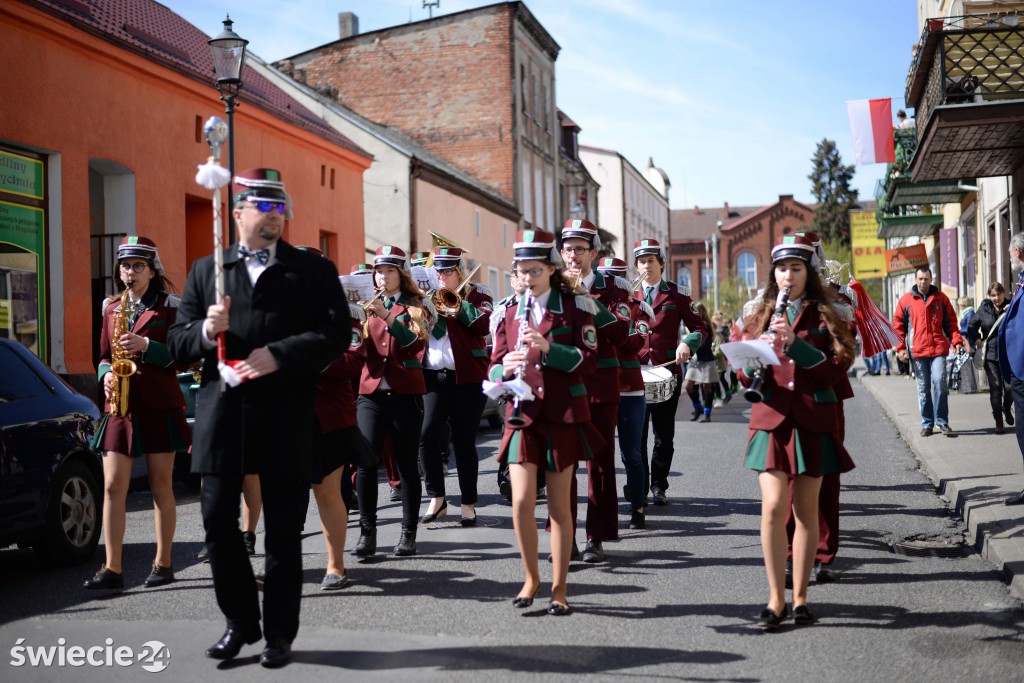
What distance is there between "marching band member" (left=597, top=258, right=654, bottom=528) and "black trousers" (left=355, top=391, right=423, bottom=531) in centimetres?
145

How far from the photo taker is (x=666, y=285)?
377 inches

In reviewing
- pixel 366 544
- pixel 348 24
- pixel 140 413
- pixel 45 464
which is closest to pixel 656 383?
pixel 366 544

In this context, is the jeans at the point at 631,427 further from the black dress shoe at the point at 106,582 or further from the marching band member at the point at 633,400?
the black dress shoe at the point at 106,582

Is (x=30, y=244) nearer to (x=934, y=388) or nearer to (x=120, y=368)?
(x=120, y=368)

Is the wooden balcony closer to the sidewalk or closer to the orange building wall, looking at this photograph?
the sidewalk

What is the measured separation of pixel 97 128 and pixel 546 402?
44.2 feet

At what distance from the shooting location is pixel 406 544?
784 centimetres

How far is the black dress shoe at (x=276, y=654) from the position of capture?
16.6ft

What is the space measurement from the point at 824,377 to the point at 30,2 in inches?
519

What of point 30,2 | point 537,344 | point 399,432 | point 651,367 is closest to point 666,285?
point 651,367

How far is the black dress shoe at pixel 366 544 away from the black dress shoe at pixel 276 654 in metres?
2.61

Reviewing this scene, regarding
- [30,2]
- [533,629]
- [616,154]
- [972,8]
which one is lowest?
[533,629]

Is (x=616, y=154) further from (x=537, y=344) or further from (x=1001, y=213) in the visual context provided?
(x=537, y=344)

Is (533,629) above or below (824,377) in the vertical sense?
below
